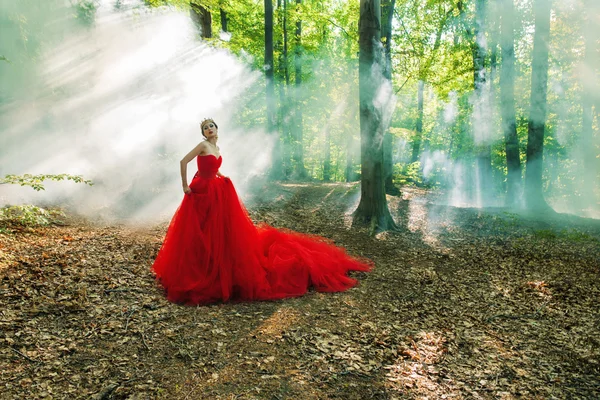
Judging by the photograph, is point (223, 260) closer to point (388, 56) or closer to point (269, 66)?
point (388, 56)

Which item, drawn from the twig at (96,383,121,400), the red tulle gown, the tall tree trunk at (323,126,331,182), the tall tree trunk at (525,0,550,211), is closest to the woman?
the red tulle gown

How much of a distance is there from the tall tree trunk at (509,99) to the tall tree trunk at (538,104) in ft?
1.82

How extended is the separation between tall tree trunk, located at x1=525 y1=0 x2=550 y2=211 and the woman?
743 centimetres

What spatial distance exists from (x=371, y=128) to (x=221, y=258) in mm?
4776

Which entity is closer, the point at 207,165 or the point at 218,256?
the point at 218,256

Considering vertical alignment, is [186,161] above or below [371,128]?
below

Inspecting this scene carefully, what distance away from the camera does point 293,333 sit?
10.6ft

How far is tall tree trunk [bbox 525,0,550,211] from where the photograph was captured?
8516mm

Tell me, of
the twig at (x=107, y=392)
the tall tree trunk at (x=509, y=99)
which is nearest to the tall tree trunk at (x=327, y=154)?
the tall tree trunk at (x=509, y=99)

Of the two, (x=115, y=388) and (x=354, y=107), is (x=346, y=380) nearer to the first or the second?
(x=115, y=388)

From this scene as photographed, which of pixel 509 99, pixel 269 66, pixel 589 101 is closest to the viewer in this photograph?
pixel 509 99

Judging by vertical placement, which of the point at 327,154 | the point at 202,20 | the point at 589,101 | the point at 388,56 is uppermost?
the point at 202,20

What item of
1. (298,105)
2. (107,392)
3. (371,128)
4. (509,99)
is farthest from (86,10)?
(509,99)

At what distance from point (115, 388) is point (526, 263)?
5.97m
